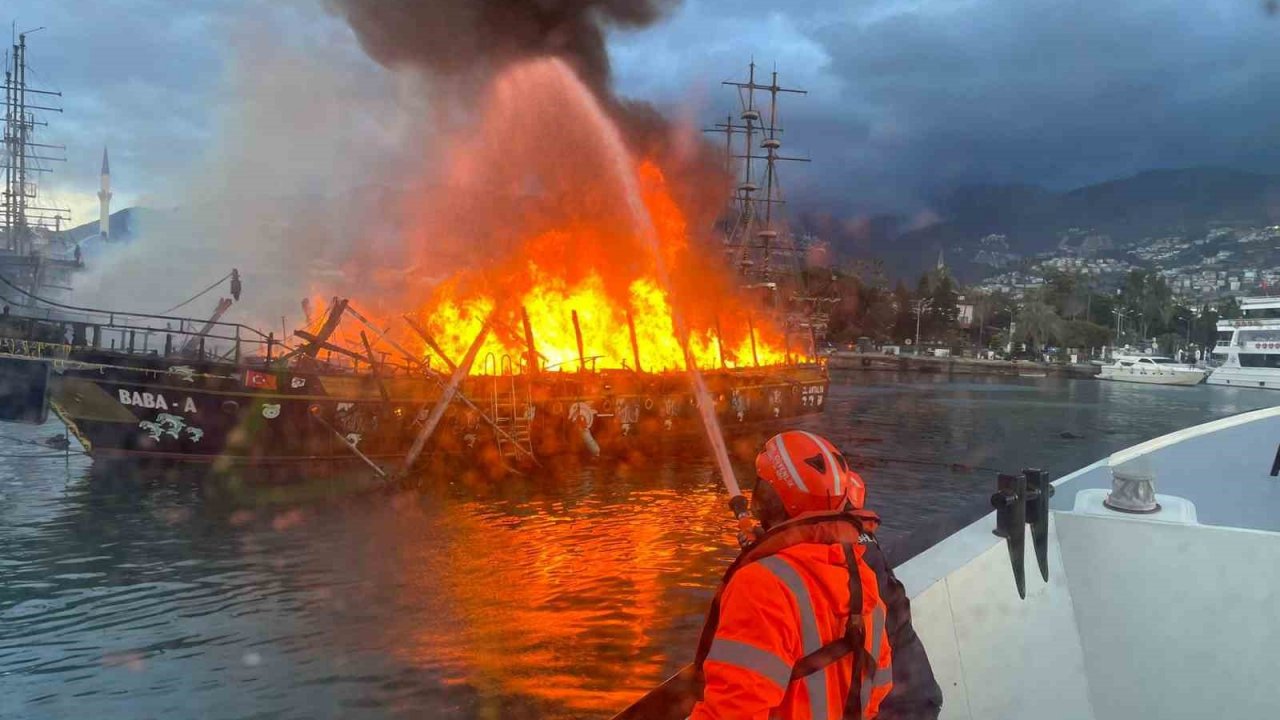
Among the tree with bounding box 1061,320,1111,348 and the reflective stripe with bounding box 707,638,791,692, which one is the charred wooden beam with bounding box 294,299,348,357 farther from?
the tree with bounding box 1061,320,1111,348

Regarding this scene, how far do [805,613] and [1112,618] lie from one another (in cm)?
313

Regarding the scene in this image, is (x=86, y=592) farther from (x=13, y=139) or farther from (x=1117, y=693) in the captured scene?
(x=13, y=139)

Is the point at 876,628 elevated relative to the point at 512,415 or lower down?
elevated


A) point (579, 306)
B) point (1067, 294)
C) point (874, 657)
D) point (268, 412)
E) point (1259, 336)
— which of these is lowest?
point (268, 412)

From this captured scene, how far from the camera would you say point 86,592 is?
1256cm

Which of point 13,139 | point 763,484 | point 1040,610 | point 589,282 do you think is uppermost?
point 13,139

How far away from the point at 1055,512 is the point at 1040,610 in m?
0.57

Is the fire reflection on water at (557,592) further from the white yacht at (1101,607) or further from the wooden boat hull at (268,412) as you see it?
the white yacht at (1101,607)

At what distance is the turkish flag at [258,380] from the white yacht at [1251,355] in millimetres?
74453

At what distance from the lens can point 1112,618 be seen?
4.41m

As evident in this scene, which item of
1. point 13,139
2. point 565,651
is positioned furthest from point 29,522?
point 13,139

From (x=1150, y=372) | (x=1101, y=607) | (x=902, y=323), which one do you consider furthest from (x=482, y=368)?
(x=902, y=323)

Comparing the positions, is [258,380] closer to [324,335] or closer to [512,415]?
[324,335]

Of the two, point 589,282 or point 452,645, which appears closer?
point 452,645
